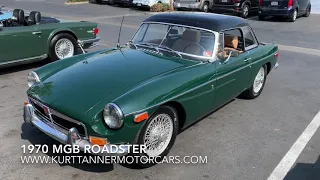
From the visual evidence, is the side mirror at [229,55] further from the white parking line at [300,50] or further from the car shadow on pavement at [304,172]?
the white parking line at [300,50]

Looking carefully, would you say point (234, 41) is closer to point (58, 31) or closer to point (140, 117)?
point (140, 117)

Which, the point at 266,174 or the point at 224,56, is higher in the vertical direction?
the point at 224,56

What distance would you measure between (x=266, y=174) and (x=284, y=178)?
19 cm

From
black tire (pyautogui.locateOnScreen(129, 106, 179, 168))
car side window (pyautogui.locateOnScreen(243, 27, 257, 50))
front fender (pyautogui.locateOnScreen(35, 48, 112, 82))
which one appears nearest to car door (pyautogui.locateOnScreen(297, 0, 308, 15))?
car side window (pyautogui.locateOnScreen(243, 27, 257, 50))

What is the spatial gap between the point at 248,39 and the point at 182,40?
146 cm

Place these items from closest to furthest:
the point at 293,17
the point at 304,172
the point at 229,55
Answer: the point at 304,172, the point at 229,55, the point at 293,17

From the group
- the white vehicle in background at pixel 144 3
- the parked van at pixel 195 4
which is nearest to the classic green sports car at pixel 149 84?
the parked van at pixel 195 4

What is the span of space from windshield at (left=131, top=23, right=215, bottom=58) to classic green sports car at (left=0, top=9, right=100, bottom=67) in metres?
2.12

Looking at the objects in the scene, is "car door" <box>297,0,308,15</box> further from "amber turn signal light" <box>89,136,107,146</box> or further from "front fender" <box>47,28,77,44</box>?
"amber turn signal light" <box>89,136,107,146</box>

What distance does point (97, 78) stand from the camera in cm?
374

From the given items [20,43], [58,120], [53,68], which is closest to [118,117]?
[58,120]

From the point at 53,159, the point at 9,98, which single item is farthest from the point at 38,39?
the point at 53,159

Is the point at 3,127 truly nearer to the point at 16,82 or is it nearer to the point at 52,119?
the point at 52,119

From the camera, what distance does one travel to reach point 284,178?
3531 millimetres
